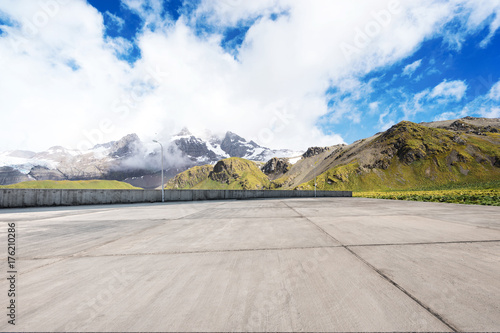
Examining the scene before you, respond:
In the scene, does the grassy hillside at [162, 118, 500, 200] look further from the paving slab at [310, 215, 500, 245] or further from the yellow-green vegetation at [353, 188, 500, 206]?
the paving slab at [310, 215, 500, 245]

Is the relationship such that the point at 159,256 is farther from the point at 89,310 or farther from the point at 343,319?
the point at 343,319

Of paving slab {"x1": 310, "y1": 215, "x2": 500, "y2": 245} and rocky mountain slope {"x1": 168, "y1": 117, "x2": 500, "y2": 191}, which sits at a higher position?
rocky mountain slope {"x1": 168, "y1": 117, "x2": 500, "y2": 191}

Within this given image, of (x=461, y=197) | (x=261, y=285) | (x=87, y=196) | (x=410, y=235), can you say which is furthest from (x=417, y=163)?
(x=261, y=285)

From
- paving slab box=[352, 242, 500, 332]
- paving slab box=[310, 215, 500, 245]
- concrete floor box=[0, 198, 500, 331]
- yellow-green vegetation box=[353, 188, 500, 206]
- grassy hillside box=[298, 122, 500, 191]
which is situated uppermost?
grassy hillside box=[298, 122, 500, 191]

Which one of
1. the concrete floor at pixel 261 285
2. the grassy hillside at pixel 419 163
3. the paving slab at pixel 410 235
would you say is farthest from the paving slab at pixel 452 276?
the grassy hillside at pixel 419 163

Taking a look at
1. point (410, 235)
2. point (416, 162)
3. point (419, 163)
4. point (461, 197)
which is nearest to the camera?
point (410, 235)

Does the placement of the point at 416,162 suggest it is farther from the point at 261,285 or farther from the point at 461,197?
the point at 261,285

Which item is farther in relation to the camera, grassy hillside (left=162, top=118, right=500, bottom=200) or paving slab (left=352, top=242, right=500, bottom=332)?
grassy hillside (left=162, top=118, right=500, bottom=200)

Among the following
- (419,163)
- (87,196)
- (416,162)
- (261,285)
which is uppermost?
(416,162)

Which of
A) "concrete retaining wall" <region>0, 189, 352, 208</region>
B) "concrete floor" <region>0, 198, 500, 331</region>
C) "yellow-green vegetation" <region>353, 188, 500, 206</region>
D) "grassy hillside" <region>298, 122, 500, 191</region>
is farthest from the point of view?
"grassy hillside" <region>298, 122, 500, 191</region>

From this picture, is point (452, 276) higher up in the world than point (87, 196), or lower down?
lower down

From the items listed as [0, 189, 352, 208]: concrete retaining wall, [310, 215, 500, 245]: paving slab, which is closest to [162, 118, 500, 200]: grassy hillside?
[0, 189, 352, 208]: concrete retaining wall

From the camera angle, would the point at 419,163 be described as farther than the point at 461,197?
Yes

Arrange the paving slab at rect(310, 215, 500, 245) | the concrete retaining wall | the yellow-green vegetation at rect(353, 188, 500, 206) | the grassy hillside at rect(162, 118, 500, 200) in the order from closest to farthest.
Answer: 1. the paving slab at rect(310, 215, 500, 245)
2. the concrete retaining wall
3. the yellow-green vegetation at rect(353, 188, 500, 206)
4. the grassy hillside at rect(162, 118, 500, 200)
